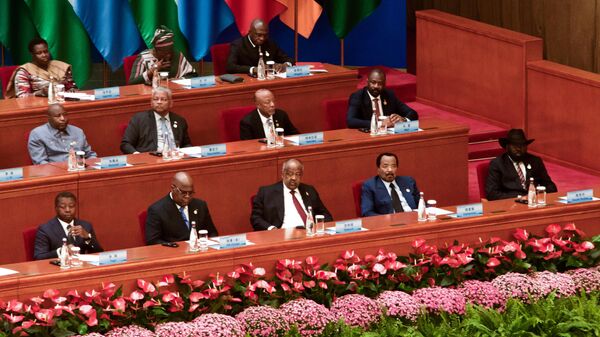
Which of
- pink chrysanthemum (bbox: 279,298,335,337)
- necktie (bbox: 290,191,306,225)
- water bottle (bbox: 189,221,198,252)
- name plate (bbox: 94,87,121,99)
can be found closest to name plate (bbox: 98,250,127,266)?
water bottle (bbox: 189,221,198,252)

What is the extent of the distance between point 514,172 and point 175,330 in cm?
338

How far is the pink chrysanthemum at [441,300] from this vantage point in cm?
834

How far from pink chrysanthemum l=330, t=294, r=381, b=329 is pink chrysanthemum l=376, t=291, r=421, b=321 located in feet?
0.17

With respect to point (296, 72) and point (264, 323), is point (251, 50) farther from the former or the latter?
point (264, 323)

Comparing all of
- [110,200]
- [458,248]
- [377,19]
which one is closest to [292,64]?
[377,19]

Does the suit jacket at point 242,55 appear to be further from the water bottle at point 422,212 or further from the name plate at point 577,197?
the name plate at point 577,197

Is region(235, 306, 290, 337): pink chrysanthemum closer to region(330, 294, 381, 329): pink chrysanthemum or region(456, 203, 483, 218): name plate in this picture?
region(330, 294, 381, 329): pink chrysanthemum

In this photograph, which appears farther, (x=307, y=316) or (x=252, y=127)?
(x=252, y=127)

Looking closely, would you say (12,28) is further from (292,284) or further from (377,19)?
(292,284)

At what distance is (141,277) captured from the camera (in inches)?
327

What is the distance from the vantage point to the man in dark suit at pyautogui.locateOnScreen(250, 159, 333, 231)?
9.64 metres

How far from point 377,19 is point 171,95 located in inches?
134

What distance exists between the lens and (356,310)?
27.0ft

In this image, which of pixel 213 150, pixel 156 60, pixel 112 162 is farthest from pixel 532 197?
pixel 156 60
